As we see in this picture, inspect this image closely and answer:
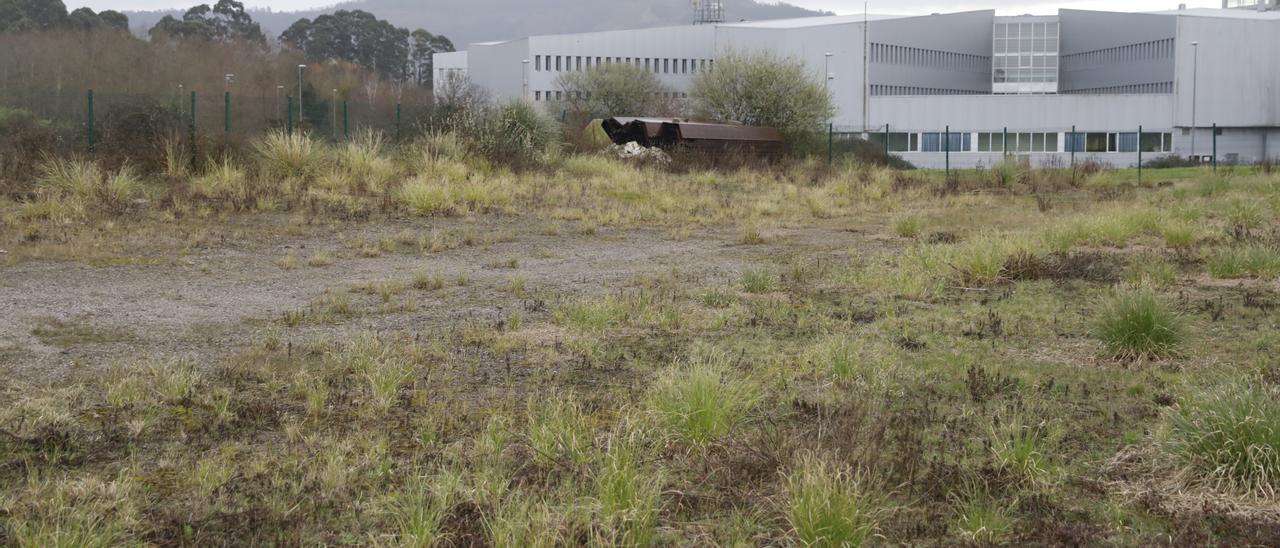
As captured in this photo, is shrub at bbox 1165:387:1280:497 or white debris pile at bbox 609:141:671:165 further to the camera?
white debris pile at bbox 609:141:671:165

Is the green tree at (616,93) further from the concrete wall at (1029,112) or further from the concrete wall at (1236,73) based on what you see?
the concrete wall at (1236,73)

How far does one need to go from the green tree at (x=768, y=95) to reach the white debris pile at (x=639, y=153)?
1185 cm

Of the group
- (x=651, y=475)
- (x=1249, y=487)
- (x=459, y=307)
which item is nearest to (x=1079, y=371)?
(x=1249, y=487)

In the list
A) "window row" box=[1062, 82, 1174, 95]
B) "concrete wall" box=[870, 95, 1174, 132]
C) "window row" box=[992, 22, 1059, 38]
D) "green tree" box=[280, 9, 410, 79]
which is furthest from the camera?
"green tree" box=[280, 9, 410, 79]

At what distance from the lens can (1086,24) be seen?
273ft

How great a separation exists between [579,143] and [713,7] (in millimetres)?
65534

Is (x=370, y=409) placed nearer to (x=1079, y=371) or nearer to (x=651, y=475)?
(x=651, y=475)

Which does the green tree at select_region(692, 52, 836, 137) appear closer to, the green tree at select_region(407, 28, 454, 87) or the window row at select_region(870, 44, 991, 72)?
the window row at select_region(870, 44, 991, 72)

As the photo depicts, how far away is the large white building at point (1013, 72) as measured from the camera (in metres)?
70.3

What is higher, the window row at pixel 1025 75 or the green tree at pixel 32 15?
the green tree at pixel 32 15

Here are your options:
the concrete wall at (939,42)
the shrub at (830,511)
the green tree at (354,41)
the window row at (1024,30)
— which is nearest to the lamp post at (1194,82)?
the window row at (1024,30)

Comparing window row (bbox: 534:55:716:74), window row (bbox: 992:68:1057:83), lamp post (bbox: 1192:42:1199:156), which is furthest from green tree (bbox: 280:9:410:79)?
lamp post (bbox: 1192:42:1199:156)

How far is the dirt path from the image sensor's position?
23.9 ft

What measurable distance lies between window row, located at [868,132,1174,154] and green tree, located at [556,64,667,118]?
1357 cm
